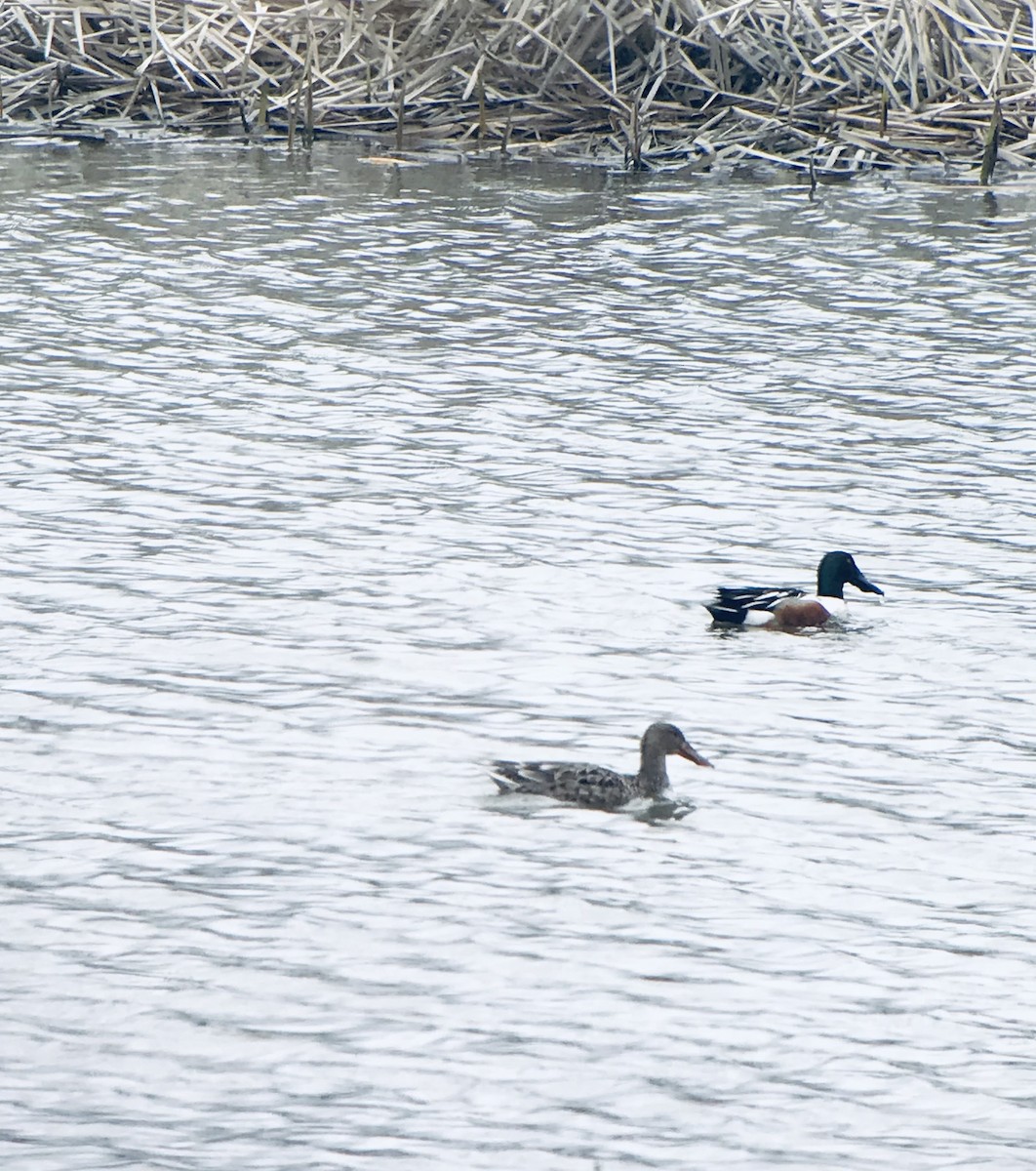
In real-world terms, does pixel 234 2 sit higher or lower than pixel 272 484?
higher

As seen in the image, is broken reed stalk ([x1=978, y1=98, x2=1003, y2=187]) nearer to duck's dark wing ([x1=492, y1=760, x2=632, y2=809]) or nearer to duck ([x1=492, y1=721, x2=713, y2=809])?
duck ([x1=492, y1=721, x2=713, y2=809])

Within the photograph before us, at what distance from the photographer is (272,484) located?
14727mm

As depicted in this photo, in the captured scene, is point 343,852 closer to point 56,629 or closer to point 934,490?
point 56,629

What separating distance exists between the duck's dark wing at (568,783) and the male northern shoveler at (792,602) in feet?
8.21

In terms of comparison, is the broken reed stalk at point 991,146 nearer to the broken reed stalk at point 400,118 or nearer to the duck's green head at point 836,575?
the broken reed stalk at point 400,118

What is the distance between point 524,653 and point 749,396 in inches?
253

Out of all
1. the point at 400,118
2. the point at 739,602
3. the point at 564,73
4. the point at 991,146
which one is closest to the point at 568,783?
the point at 739,602

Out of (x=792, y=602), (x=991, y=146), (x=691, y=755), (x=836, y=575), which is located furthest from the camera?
(x=991, y=146)

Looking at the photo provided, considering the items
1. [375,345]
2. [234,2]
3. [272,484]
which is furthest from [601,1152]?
[234,2]

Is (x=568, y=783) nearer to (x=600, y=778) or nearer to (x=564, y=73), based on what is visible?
(x=600, y=778)

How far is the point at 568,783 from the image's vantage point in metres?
9.52

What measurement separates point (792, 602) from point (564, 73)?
17978 millimetres

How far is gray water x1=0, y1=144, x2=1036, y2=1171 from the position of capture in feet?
23.8

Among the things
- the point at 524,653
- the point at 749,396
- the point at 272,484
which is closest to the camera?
the point at 524,653
